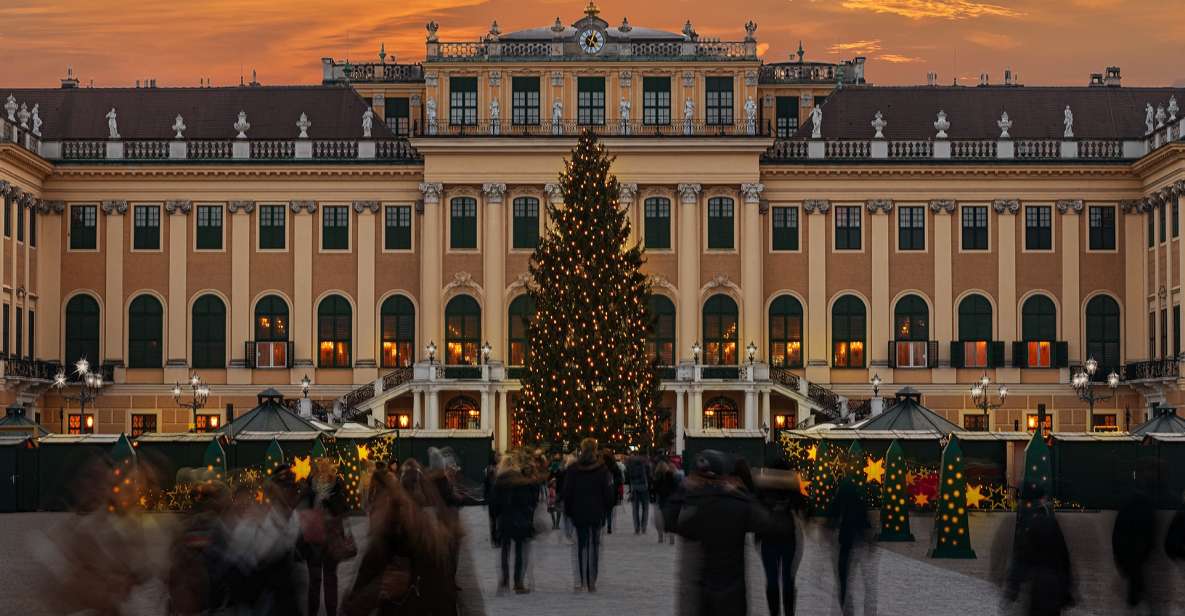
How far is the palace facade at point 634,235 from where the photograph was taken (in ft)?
256

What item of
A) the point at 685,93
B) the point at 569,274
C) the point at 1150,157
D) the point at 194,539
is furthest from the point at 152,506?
the point at 1150,157

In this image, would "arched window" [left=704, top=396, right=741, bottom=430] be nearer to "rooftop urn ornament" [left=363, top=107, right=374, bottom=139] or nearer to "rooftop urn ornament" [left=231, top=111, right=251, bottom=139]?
"rooftop urn ornament" [left=363, top=107, right=374, bottom=139]

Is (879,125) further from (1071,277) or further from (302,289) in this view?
(302,289)

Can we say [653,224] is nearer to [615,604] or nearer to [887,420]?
[887,420]

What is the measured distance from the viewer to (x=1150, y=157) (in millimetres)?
75500

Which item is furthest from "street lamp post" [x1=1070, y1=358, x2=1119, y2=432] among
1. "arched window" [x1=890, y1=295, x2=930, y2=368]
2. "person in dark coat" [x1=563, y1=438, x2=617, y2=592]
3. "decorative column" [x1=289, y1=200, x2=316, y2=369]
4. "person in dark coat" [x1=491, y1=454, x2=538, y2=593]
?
"person in dark coat" [x1=491, y1=454, x2=538, y2=593]

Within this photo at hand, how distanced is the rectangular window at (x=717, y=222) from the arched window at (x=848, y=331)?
491cm

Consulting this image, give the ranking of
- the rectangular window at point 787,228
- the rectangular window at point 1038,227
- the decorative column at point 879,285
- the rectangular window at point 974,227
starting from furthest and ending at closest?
the rectangular window at point 787,228 < the rectangular window at point 974,227 < the rectangular window at point 1038,227 < the decorative column at point 879,285

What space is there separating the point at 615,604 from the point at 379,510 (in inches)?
417

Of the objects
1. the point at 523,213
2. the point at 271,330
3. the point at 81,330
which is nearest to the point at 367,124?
the point at 523,213

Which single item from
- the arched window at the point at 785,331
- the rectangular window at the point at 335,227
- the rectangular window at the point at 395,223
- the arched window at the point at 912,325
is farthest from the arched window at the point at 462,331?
the arched window at the point at 912,325

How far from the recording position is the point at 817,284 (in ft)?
259

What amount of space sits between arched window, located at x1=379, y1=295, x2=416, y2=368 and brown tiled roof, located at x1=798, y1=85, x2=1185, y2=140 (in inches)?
659

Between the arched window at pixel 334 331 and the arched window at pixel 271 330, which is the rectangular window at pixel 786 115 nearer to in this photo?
the arched window at pixel 334 331
